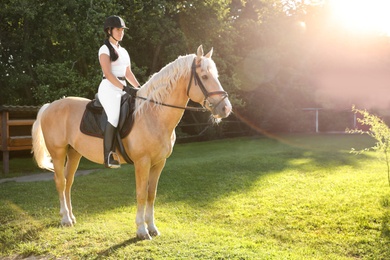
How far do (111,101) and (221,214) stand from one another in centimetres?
316

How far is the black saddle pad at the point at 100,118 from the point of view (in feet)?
17.2

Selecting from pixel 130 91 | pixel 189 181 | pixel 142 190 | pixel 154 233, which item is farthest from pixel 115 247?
pixel 189 181

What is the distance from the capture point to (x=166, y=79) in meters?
5.06

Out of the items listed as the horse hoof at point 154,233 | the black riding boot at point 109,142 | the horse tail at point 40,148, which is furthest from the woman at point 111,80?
the horse tail at point 40,148

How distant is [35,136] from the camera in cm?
657

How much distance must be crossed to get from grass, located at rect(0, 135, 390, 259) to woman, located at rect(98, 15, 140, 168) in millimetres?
1311

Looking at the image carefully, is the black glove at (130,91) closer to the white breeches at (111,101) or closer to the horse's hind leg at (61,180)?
the white breeches at (111,101)

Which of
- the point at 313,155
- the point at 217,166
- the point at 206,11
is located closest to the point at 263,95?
the point at 206,11

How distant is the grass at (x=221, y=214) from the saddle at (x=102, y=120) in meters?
1.39

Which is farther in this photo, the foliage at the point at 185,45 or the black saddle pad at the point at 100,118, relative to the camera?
the foliage at the point at 185,45

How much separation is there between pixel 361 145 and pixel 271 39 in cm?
946

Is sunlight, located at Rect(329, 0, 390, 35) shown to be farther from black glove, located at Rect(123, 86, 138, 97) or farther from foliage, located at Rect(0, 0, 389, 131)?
black glove, located at Rect(123, 86, 138, 97)

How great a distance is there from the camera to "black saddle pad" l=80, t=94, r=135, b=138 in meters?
5.24

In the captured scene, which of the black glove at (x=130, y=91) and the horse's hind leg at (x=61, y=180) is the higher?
the black glove at (x=130, y=91)
